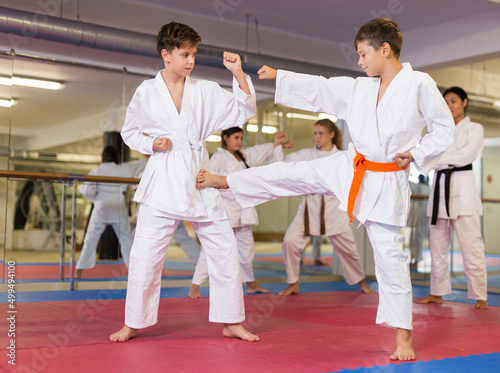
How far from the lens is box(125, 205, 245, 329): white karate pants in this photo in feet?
9.88

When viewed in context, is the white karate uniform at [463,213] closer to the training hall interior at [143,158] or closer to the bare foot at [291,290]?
the training hall interior at [143,158]

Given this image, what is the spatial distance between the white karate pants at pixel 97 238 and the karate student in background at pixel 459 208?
2.96 m

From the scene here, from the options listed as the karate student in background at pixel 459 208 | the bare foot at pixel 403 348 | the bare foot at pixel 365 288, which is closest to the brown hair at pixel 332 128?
the karate student in background at pixel 459 208

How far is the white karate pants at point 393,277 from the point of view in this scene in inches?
109

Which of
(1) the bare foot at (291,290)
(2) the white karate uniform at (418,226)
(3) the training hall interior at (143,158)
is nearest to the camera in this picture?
(3) the training hall interior at (143,158)

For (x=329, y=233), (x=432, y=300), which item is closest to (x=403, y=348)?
(x=432, y=300)

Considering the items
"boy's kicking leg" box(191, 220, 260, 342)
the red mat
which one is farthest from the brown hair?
"boy's kicking leg" box(191, 220, 260, 342)

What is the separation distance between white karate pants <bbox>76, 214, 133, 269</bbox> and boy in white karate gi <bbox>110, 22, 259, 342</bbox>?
3.15 m

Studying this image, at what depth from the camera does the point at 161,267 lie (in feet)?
10.1

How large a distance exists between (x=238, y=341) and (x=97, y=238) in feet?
11.8

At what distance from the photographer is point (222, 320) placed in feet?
10.1

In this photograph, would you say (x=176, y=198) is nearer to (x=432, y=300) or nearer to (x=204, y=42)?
(x=432, y=300)

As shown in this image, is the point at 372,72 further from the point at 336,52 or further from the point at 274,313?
the point at 336,52

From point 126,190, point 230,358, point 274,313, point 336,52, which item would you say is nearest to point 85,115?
point 126,190
